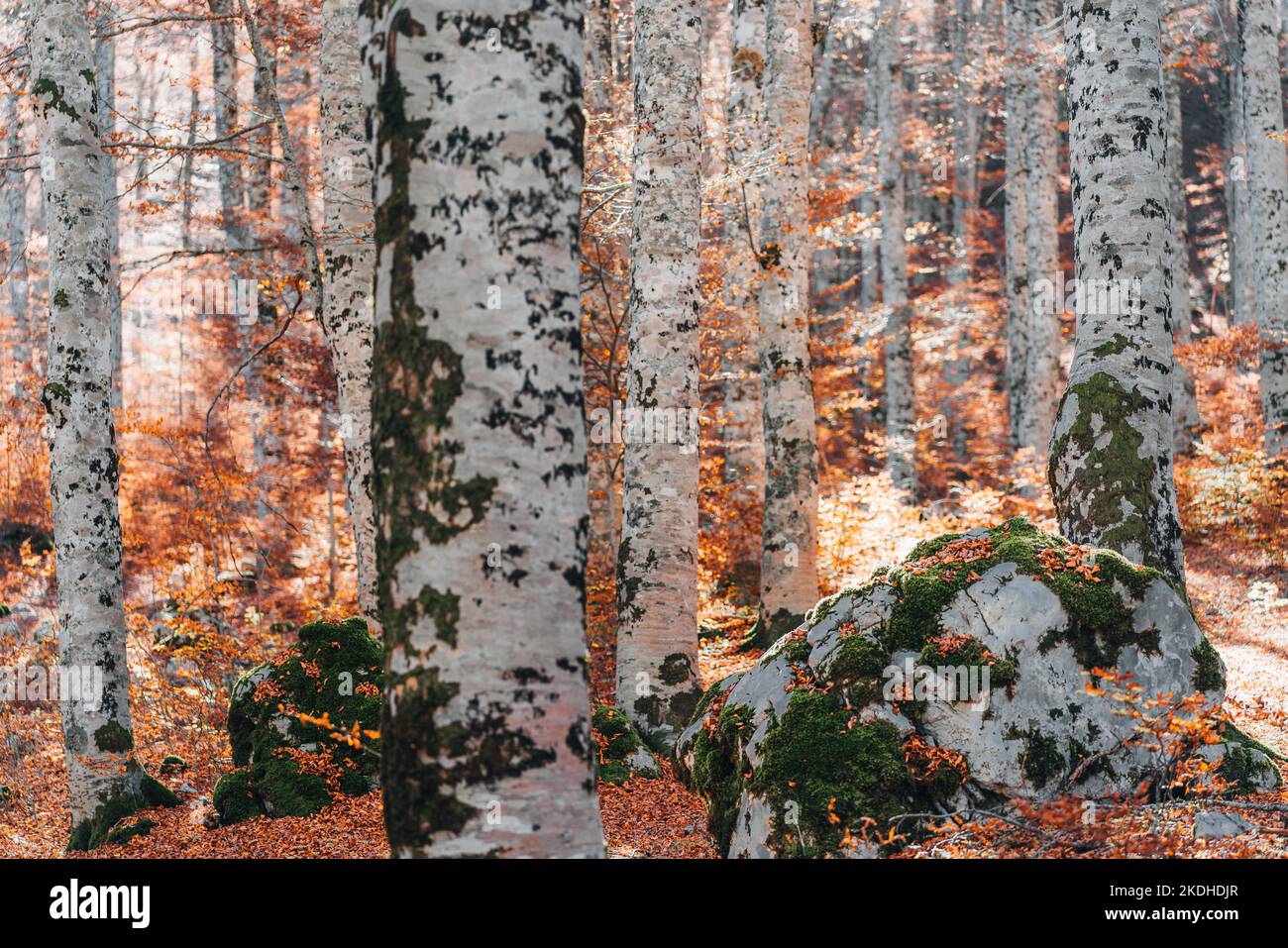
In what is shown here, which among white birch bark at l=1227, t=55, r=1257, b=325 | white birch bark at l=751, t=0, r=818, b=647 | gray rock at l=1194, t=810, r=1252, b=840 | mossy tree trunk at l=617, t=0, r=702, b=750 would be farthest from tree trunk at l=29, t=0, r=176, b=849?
white birch bark at l=1227, t=55, r=1257, b=325

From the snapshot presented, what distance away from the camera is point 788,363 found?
1066 cm

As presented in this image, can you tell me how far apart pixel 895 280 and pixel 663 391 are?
34.0 feet

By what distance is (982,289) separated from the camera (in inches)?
899

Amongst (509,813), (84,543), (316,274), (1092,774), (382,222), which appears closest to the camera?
(509,813)

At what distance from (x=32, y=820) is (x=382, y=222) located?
8.94 m

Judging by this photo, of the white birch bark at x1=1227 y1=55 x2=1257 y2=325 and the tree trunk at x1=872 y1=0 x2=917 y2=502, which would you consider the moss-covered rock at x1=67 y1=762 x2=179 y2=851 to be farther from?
the white birch bark at x1=1227 y1=55 x2=1257 y2=325

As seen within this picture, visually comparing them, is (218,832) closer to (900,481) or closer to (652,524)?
(652,524)

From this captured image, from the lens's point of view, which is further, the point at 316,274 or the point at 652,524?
the point at 316,274

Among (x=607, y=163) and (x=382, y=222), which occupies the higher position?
(x=607, y=163)

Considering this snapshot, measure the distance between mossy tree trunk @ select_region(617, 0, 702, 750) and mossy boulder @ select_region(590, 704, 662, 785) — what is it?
460mm

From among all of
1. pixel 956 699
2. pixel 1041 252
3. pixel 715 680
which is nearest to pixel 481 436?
pixel 956 699

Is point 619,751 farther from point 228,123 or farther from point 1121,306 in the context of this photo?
point 228,123

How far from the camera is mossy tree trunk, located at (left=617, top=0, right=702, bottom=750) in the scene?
802cm

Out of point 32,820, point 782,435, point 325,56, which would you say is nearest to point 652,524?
point 782,435
